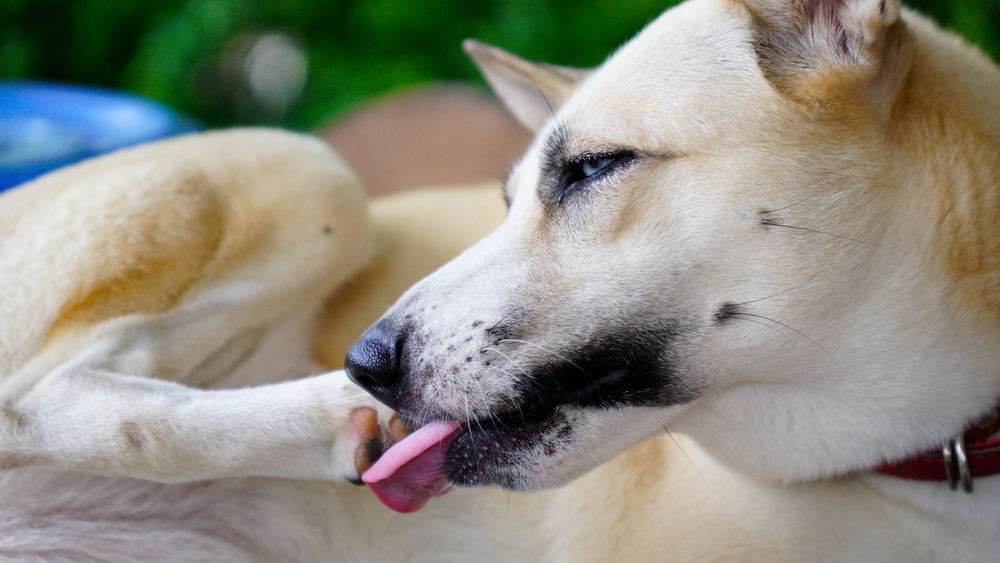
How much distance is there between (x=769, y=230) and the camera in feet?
3.99

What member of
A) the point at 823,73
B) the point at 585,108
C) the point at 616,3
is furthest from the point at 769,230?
the point at 616,3

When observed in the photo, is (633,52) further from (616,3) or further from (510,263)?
(616,3)

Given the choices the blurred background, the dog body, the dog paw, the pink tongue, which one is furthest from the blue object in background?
the pink tongue

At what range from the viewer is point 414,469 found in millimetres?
1343

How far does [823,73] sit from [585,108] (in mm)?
387

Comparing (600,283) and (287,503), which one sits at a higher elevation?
(600,283)

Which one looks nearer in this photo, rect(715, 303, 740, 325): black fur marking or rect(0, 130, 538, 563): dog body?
rect(715, 303, 740, 325): black fur marking

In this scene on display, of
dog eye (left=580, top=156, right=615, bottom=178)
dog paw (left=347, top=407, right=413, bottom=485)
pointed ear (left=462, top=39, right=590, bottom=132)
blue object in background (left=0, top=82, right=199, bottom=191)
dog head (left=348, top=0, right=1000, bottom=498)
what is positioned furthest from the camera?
blue object in background (left=0, top=82, right=199, bottom=191)

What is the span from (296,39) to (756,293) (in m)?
4.32

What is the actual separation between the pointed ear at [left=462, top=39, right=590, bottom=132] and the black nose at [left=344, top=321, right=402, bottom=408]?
30.6 inches

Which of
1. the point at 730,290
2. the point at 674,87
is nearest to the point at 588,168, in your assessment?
the point at 674,87

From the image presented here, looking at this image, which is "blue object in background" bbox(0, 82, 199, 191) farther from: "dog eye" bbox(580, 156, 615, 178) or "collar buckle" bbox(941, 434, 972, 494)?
"collar buckle" bbox(941, 434, 972, 494)

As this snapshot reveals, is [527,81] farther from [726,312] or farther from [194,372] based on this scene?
[194,372]

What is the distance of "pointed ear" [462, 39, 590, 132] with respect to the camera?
1.88 meters
